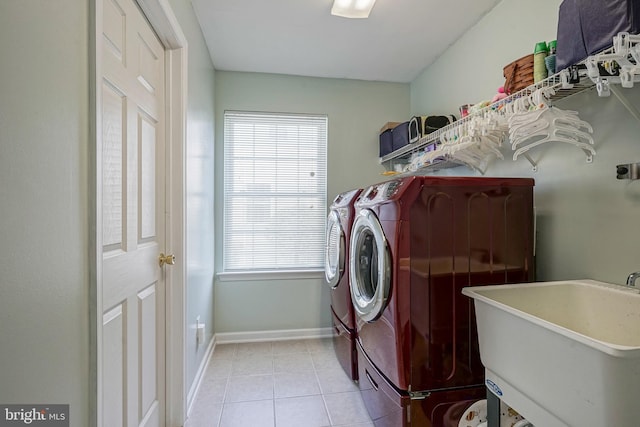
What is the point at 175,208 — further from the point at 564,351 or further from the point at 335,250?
the point at 564,351

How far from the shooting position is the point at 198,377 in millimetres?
2006

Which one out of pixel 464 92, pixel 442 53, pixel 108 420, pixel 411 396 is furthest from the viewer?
pixel 442 53

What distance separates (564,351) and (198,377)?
6.76ft

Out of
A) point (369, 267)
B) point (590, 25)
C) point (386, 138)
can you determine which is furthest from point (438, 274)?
point (386, 138)

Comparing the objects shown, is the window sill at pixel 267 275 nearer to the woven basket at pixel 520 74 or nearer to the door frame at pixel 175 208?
the door frame at pixel 175 208

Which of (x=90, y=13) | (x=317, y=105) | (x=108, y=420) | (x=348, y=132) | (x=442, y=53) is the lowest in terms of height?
(x=108, y=420)

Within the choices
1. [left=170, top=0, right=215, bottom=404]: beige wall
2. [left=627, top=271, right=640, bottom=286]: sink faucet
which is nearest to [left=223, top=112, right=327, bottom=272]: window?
[left=170, top=0, right=215, bottom=404]: beige wall

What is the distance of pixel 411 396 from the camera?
4.19 feet

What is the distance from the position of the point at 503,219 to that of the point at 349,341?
125 cm

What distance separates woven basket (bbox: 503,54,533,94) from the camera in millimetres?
1300

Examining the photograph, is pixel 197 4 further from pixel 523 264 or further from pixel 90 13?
pixel 523 264

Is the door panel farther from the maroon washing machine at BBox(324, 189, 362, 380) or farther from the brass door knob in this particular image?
the maroon washing machine at BBox(324, 189, 362, 380)

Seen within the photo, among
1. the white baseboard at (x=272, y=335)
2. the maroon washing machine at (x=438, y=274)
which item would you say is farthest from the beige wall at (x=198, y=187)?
the maroon washing machine at (x=438, y=274)

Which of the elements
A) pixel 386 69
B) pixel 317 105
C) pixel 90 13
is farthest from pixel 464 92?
pixel 90 13
